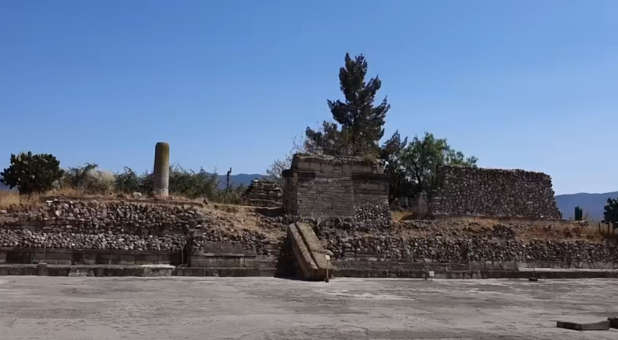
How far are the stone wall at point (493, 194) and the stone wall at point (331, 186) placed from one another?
19.3ft

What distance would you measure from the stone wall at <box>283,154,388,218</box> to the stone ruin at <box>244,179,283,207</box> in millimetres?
3735

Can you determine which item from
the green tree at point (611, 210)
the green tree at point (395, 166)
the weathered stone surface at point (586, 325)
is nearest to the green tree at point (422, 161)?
the green tree at point (395, 166)

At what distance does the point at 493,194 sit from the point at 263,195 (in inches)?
395

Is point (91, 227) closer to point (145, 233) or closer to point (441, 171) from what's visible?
point (145, 233)

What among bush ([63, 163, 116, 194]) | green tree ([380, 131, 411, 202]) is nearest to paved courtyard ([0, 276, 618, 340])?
bush ([63, 163, 116, 194])

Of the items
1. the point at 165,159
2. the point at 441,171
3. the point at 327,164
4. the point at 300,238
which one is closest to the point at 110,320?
the point at 300,238

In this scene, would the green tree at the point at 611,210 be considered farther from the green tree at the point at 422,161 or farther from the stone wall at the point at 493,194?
the stone wall at the point at 493,194

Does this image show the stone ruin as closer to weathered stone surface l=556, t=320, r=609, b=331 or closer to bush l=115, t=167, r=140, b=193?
bush l=115, t=167, r=140, b=193

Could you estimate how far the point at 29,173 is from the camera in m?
24.3

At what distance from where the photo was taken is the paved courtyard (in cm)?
732

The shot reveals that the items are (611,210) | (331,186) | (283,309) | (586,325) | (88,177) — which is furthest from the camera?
(611,210)

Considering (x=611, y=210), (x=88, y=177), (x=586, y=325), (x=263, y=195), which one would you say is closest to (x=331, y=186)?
(x=263, y=195)

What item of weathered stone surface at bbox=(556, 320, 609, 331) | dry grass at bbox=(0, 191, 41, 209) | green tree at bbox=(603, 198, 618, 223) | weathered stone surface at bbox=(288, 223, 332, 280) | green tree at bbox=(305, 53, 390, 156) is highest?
green tree at bbox=(305, 53, 390, 156)

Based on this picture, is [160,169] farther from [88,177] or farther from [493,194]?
[493,194]
